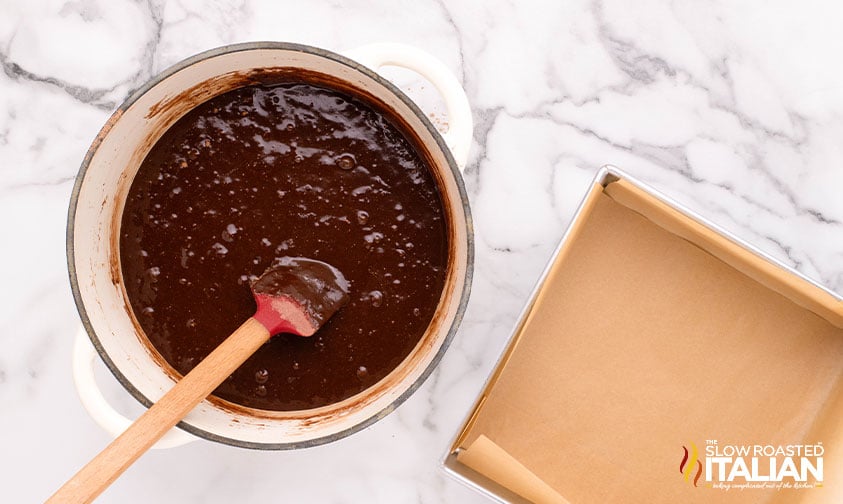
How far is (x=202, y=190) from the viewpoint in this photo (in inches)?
30.5

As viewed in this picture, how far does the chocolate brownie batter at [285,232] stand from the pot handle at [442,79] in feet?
0.20

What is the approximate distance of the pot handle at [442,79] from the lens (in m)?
0.73

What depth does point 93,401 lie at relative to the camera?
73 centimetres

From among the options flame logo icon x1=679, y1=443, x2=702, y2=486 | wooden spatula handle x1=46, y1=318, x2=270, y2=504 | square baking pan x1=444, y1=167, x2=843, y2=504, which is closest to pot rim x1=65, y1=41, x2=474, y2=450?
wooden spatula handle x1=46, y1=318, x2=270, y2=504

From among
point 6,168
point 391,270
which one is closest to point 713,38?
point 391,270

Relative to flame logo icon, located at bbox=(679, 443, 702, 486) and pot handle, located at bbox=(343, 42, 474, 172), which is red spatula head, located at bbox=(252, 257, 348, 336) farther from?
flame logo icon, located at bbox=(679, 443, 702, 486)

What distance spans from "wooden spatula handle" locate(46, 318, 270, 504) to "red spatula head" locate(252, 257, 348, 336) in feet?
0.07

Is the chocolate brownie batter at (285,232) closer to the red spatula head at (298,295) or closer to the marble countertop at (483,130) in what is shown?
the red spatula head at (298,295)

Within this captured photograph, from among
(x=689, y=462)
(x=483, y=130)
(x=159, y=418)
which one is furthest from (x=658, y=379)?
(x=159, y=418)

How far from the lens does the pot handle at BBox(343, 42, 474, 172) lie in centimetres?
73

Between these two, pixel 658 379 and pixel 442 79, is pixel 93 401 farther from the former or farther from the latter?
pixel 658 379

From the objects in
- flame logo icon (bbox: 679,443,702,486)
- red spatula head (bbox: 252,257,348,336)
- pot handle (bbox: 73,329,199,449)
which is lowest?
pot handle (bbox: 73,329,199,449)

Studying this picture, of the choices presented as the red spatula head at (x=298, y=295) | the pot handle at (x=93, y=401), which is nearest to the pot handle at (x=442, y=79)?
the red spatula head at (x=298, y=295)

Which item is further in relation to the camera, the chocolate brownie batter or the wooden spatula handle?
the chocolate brownie batter
